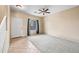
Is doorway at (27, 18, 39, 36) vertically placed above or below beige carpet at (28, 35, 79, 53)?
above

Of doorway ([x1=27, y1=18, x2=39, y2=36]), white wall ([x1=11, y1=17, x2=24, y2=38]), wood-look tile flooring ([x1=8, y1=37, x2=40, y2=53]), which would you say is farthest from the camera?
doorway ([x1=27, y1=18, x2=39, y2=36])

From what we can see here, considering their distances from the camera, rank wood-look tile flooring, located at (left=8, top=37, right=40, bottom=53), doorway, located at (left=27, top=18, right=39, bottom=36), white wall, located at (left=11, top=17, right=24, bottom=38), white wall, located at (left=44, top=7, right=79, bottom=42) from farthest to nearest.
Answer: doorway, located at (left=27, top=18, right=39, bottom=36)
white wall, located at (left=11, top=17, right=24, bottom=38)
white wall, located at (left=44, top=7, right=79, bottom=42)
wood-look tile flooring, located at (left=8, top=37, right=40, bottom=53)

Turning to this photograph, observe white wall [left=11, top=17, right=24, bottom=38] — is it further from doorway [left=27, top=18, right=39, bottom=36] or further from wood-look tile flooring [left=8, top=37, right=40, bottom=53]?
wood-look tile flooring [left=8, top=37, right=40, bottom=53]

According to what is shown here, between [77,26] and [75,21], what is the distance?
28 cm

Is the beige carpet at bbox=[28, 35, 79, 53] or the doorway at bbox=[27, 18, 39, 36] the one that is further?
the doorway at bbox=[27, 18, 39, 36]

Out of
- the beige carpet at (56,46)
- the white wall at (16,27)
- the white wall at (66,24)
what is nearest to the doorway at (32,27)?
the white wall at (16,27)

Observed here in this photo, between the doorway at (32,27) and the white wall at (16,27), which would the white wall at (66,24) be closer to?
the doorway at (32,27)

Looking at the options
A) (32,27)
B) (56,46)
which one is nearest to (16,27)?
(32,27)

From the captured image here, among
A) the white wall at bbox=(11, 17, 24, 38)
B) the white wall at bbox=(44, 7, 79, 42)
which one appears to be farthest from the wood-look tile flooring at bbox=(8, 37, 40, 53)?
the white wall at bbox=(44, 7, 79, 42)

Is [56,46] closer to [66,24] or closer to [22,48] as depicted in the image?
[22,48]

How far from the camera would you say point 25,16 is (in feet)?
21.2

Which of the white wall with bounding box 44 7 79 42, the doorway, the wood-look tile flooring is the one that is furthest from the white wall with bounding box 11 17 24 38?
the white wall with bounding box 44 7 79 42
